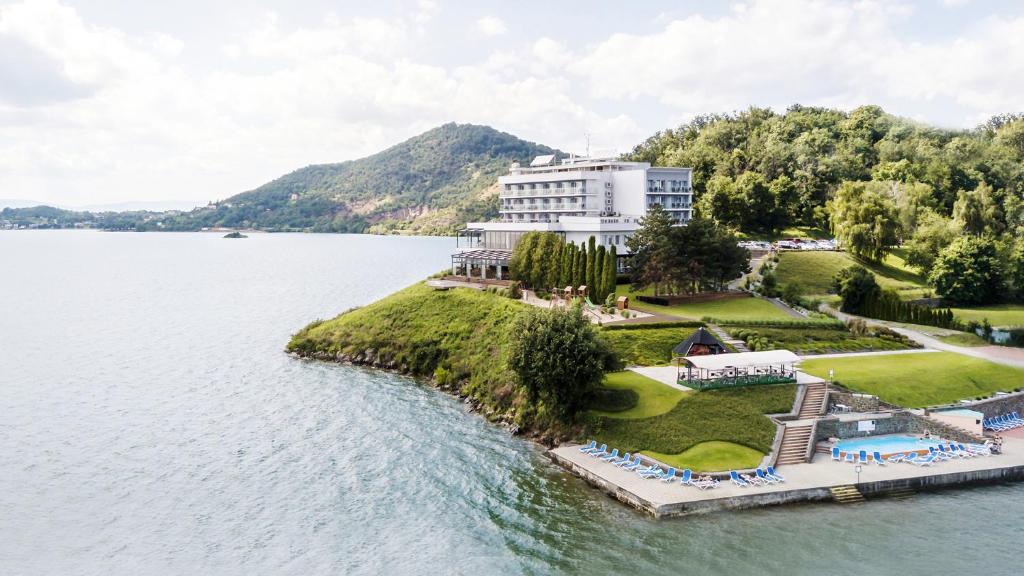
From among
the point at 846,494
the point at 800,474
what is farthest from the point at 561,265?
the point at 846,494

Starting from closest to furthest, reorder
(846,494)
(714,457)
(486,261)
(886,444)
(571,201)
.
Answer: (846,494) → (714,457) → (886,444) → (486,261) → (571,201)

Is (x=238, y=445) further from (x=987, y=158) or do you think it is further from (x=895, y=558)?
(x=987, y=158)

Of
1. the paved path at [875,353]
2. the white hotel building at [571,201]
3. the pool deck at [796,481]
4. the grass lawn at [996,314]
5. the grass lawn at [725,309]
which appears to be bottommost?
the pool deck at [796,481]

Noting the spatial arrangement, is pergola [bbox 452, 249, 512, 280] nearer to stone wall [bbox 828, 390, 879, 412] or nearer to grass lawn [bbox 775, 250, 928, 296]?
grass lawn [bbox 775, 250, 928, 296]

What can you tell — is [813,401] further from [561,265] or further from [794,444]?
[561,265]

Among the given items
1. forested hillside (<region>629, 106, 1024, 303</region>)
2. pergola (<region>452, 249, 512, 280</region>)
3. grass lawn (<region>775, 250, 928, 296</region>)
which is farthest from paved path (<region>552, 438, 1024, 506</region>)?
forested hillside (<region>629, 106, 1024, 303</region>)

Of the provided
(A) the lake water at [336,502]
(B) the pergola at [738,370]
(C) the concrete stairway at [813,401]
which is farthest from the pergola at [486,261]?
(C) the concrete stairway at [813,401]

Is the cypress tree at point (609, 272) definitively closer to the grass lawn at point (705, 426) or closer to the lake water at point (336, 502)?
the lake water at point (336, 502)
